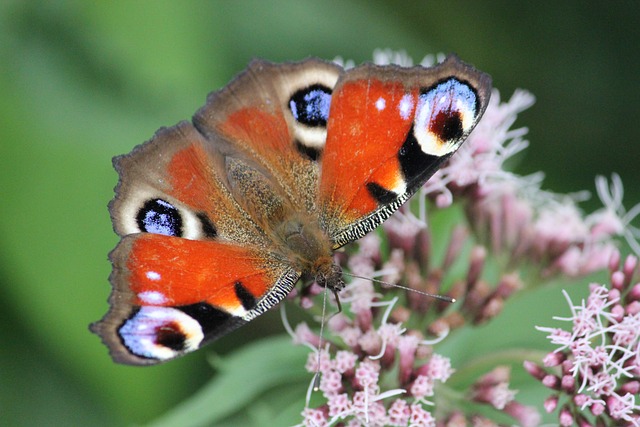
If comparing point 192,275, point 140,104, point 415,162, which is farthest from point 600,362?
point 140,104

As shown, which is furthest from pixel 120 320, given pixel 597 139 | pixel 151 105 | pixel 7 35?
pixel 597 139

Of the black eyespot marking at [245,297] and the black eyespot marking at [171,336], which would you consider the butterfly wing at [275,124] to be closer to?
the black eyespot marking at [245,297]

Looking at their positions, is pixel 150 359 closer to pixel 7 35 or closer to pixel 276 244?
pixel 276 244

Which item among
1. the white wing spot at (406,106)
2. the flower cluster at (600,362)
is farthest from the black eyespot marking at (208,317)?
the flower cluster at (600,362)

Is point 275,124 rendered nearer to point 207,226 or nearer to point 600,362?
point 207,226

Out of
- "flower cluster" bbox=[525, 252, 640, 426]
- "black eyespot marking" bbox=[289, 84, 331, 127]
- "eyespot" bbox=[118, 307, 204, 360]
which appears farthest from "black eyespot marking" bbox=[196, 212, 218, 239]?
"flower cluster" bbox=[525, 252, 640, 426]

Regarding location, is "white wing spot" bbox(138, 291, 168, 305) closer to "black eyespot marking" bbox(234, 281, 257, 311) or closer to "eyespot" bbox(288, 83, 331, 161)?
"black eyespot marking" bbox(234, 281, 257, 311)

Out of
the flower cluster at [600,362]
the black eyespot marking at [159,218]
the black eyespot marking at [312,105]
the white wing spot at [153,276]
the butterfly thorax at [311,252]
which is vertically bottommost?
the flower cluster at [600,362]
